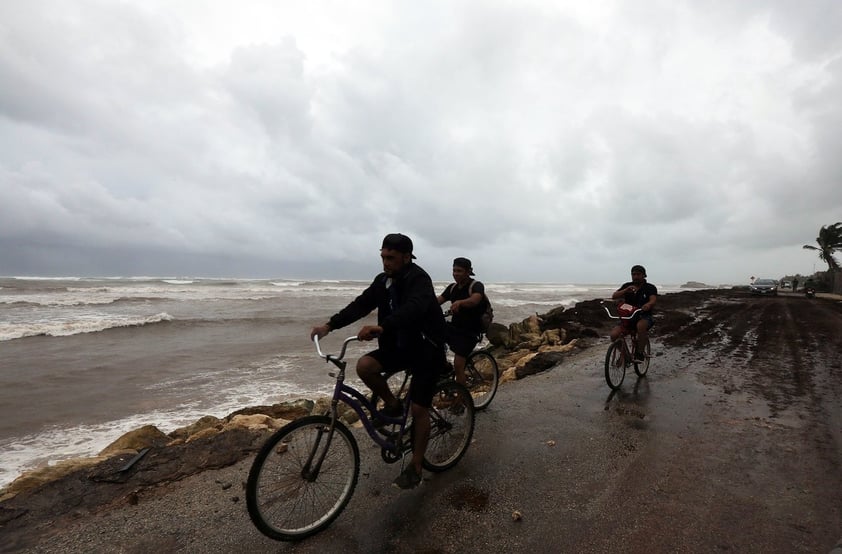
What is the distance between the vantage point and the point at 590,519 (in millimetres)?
3234

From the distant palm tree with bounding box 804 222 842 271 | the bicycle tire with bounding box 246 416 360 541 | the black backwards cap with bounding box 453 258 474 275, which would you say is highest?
the distant palm tree with bounding box 804 222 842 271

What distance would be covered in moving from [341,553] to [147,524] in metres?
1.65

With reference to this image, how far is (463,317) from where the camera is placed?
570 cm

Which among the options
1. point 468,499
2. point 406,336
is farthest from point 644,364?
point 406,336

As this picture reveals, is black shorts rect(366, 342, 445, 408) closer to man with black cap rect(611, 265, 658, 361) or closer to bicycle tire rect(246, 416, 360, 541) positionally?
bicycle tire rect(246, 416, 360, 541)

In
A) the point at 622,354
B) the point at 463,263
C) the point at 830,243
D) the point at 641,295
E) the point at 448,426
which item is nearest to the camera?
the point at 448,426

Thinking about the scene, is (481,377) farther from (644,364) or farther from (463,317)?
(644,364)

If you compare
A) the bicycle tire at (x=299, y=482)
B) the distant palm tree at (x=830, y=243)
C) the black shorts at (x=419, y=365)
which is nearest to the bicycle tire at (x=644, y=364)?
the black shorts at (x=419, y=365)

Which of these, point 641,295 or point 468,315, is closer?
point 468,315

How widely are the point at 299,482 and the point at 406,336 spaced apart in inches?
54.0

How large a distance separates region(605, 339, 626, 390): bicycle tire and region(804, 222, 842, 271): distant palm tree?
72503 mm

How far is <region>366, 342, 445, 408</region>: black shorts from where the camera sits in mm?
3383

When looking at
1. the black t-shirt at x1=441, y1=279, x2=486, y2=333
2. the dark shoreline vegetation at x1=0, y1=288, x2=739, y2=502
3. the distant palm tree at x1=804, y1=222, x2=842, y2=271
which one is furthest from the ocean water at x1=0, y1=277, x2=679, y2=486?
the distant palm tree at x1=804, y1=222, x2=842, y2=271

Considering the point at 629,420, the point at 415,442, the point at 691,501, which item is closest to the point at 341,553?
the point at 415,442
